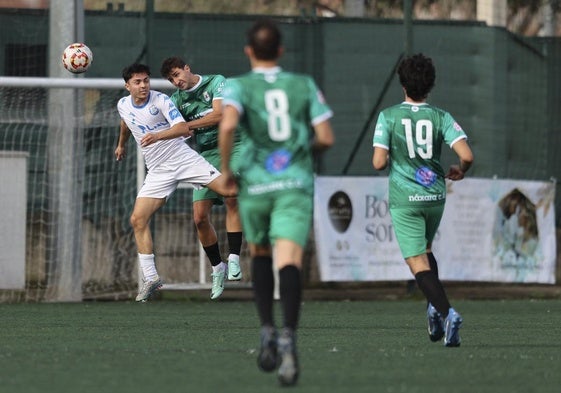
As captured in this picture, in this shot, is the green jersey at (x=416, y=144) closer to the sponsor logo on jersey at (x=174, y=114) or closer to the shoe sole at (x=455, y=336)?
the shoe sole at (x=455, y=336)

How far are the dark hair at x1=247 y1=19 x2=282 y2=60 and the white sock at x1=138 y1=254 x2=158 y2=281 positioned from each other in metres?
5.30

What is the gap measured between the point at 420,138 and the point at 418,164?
0.19m

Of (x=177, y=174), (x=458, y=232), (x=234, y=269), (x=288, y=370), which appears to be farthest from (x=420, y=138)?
(x=458, y=232)

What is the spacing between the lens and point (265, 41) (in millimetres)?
7633

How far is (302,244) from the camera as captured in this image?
765 cm

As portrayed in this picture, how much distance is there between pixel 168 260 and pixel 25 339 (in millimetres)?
7790

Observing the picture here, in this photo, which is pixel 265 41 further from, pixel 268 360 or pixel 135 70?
pixel 135 70

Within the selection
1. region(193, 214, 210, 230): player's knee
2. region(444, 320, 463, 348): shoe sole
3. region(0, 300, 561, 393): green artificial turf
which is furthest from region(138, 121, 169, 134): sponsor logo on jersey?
region(444, 320, 463, 348): shoe sole

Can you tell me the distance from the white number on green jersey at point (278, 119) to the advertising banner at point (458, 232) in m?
10.4

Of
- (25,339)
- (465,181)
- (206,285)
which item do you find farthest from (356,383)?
(465,181)

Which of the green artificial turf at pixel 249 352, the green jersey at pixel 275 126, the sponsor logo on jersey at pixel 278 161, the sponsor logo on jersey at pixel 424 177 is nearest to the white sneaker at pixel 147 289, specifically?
the green artificial turf at pixel 249 352

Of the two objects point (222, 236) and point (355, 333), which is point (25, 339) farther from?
point (222, 236)

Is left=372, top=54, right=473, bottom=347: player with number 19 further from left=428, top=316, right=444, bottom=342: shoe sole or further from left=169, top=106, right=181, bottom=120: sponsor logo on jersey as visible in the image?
left=169, top=106, right=181, bottom=120: sponsor logo on jersey

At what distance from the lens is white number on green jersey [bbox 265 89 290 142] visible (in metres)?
7.66
